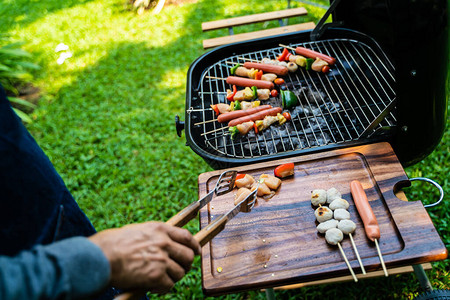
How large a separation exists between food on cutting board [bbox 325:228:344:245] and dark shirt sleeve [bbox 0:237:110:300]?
3.32 ft

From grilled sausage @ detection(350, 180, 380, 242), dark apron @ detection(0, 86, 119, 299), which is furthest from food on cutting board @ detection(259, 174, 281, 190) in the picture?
dark apron @ detection(0, 86, 119, 299)

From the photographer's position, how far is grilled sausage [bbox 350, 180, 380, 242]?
1633mm

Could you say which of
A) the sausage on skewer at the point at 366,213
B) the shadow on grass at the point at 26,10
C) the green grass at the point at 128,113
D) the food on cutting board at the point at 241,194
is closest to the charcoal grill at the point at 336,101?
the food on cutting board at the point at 241,194

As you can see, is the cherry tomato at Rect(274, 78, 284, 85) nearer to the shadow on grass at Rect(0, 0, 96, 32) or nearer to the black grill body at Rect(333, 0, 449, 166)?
the black grill body at Rect(333, 0, 449, 166)

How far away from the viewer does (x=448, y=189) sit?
3236 millimetres

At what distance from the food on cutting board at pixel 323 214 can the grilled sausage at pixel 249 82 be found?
54.4 inches

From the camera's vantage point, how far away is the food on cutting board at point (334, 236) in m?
1.63

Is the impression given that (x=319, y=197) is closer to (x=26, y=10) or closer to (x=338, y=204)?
(x=338, y=204)

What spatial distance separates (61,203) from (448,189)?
319cm

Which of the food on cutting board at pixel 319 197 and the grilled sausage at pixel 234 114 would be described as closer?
the food on cutting board at pixel 319 197

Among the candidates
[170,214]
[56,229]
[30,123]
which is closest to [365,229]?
[56,229]

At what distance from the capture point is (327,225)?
5.51 ft

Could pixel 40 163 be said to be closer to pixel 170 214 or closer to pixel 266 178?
pixel 266 178

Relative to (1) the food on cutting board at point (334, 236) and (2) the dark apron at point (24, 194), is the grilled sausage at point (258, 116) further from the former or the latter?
(2) the dark apron at point (24, 194)
